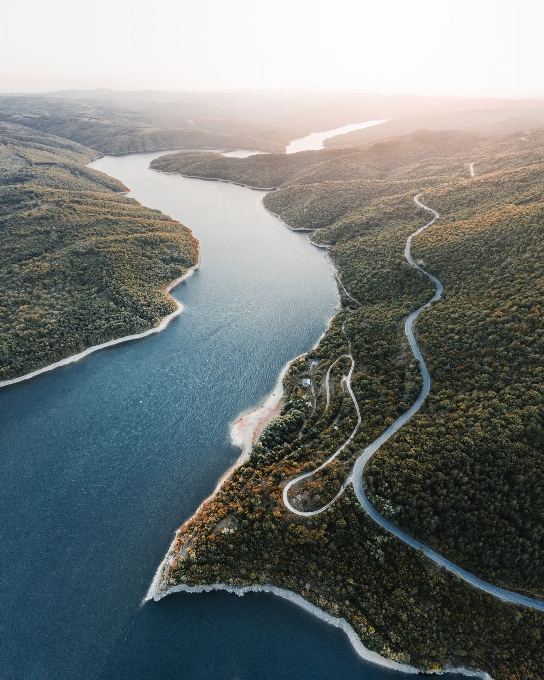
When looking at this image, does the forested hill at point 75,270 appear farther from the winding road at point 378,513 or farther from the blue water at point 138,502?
the winding road at point 378,513

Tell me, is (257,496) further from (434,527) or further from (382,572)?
(434,527)

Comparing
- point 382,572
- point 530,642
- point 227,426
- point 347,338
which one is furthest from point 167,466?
point 530,642

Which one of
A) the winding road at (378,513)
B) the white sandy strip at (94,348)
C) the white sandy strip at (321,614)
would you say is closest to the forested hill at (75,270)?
the white sandy strip at (94,348)

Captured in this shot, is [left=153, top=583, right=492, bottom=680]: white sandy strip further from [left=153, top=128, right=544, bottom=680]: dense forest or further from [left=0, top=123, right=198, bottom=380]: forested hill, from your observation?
[left=0, top=123, right=198, bottom=380]: forested hill

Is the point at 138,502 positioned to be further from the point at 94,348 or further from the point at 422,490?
the point at 94,348

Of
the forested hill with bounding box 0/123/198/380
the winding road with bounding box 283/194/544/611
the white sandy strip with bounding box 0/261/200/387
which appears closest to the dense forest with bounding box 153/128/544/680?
the winding road with bounding box 283/194/544/611
